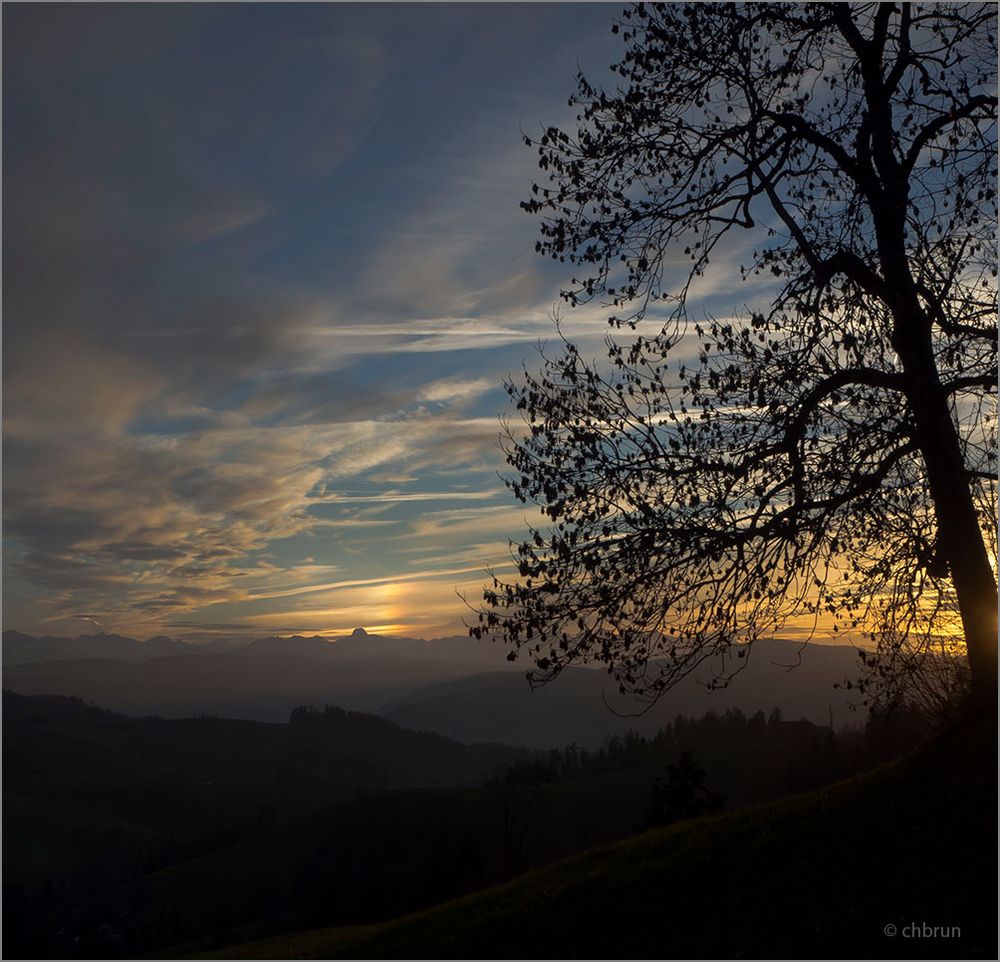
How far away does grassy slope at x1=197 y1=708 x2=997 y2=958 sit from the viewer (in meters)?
12.1

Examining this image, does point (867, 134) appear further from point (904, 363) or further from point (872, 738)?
point (872, 738)

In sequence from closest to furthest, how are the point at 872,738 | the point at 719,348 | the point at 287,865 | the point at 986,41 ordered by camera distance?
the point at 719,348 < the point at 986,41 < the point at 872,738 < the point at 287,865

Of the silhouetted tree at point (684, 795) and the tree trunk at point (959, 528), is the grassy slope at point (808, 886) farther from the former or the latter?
the silhouetted tree at point (684, 795)

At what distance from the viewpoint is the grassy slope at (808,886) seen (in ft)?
39.8

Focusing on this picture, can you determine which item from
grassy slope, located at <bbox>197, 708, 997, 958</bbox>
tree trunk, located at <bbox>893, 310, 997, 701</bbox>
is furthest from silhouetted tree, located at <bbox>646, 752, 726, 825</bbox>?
Result: tree trunk, located at <bbox>893, 310, 997, 701</bbox>

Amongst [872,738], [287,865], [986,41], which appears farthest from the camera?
[287,865]

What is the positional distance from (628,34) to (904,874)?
15.7 m

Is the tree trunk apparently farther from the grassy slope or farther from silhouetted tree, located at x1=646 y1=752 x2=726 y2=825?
silhouetted tree, located at x1=646 y1=752 x2=726 y2=825

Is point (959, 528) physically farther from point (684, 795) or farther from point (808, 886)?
point (684, 795)

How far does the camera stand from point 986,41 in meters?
16.7

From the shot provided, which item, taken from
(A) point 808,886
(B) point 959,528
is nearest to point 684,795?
(B) point 959,528

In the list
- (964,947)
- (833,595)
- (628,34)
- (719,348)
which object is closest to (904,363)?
(719,348)

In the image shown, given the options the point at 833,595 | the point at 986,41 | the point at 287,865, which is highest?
the point at 986,41

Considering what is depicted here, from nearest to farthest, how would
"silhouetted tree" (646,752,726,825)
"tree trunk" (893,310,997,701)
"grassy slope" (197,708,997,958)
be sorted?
"grassy slope" (197,708,997,958) < "tree trunk" (893,310,997,701) < "silhouetted tree" (646,752,726,825)
